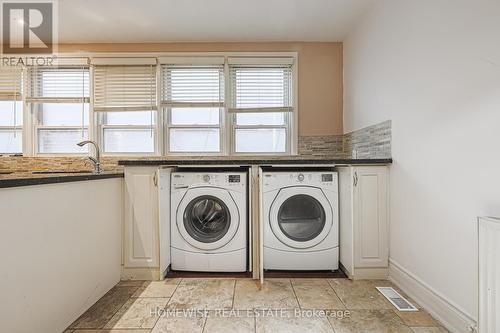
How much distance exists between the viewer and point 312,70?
3.23m

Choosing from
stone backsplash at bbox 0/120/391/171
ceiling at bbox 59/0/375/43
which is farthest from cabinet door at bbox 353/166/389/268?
ceiling at bbox 59/0/375/43

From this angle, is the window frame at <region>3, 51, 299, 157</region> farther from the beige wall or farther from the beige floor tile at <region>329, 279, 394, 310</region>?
the beige floor tile at <region>329, 279, 394, 310</region>

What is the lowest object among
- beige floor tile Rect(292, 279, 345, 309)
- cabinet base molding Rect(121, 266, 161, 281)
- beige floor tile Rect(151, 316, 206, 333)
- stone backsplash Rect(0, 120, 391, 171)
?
beige floor tile Rect(151, 316, 206, 333)

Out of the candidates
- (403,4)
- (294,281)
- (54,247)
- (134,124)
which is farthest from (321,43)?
(54,247)

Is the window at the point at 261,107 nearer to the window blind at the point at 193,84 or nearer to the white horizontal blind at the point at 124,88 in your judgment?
the window blind at the point at 193,84

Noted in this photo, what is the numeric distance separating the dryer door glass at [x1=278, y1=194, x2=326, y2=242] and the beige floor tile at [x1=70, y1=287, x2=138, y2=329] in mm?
1323

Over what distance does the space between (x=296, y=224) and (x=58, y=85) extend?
328 centimetres

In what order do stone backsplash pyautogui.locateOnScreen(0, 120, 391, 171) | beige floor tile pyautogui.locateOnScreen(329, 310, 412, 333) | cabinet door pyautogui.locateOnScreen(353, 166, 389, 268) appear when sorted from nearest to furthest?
beige floor tile pyautogui.locateOnScreen(329, 310, 412, 333)
cabinet door pyautogui.locateOnScreen(353, 166, 389, 268)
stone backsplash pyautogui.locateOnScreen(0, 120, 391, 171)

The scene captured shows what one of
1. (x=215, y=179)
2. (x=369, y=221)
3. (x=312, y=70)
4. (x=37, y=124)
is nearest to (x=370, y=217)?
(x=369, y=221)

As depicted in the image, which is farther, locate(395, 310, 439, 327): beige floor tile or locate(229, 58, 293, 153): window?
locate(229, 58, 293, 153): window

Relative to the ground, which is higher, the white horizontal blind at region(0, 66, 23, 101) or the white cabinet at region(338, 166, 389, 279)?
the white horizontal blind at region(0, 66, 23, 101)

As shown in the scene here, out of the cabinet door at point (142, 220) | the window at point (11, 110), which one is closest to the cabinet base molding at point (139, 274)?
the cabinet door at point (142, 220)

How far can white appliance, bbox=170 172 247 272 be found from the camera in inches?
90.4

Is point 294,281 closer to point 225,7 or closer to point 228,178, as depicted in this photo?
point 228,178
